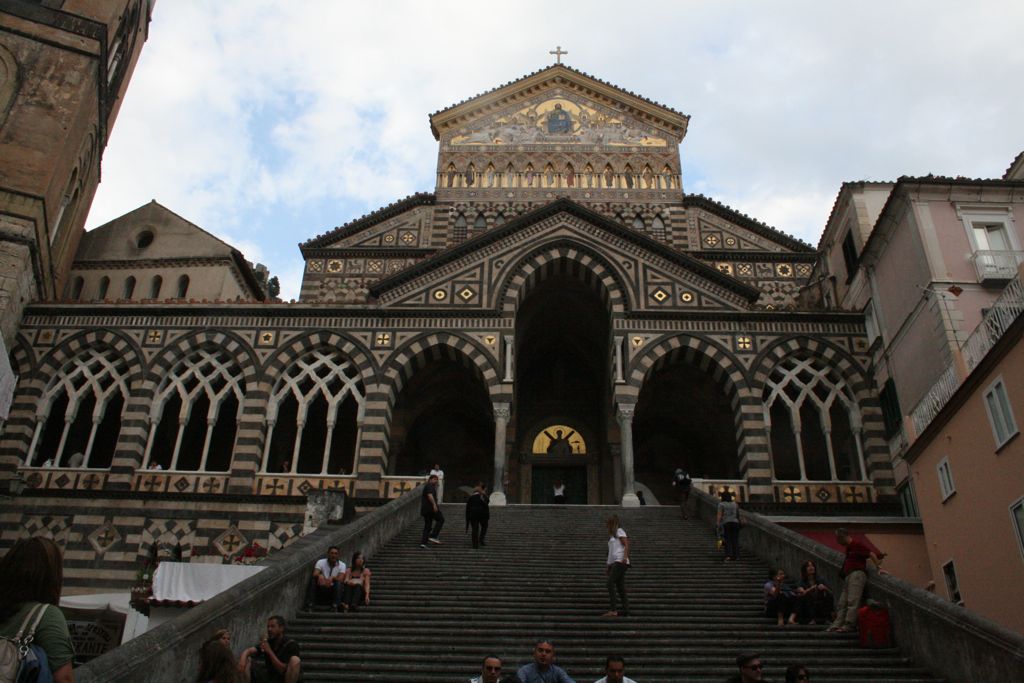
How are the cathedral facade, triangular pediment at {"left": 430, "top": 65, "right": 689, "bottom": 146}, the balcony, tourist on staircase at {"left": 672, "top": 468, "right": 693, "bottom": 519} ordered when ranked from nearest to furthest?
tourist on staircase at {"left": 672, "top": 468, "right": 693, "bottom": 519} → the balcony → the cathedral facade → triangular pediment at {"left": 430, "top": 65, "right": 689, "bottom": 146}

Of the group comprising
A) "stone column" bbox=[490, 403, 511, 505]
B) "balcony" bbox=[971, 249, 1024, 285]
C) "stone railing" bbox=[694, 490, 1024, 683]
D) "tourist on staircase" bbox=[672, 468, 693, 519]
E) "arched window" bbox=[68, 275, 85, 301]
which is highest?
"arched window" bbox=[68, 275, 85, 301]

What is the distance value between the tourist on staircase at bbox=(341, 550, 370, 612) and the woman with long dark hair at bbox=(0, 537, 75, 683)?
7.84 m

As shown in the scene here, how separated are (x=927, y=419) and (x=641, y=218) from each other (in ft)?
62.0

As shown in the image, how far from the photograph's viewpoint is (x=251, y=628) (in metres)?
10.6

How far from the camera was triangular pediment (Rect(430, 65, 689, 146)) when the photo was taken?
3747cm

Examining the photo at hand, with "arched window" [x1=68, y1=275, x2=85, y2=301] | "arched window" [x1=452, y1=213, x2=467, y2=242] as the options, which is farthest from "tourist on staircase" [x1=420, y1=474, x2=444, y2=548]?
"arched window" [x1=68, y1=275, x2=85, y2=301]

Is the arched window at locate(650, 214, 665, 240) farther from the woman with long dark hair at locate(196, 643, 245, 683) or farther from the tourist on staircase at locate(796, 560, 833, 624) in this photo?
the woman with long dark hair at locate(196, 643, 245, 683)

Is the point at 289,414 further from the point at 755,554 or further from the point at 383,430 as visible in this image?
the point at 755,554

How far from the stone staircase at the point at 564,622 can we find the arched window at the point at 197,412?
35.6ft

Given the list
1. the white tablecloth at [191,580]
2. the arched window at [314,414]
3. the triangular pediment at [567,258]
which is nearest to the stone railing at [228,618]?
the white tablecloth at [191,580]

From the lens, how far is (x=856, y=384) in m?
25.1

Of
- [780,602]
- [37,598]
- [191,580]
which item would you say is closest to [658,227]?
[780,602]

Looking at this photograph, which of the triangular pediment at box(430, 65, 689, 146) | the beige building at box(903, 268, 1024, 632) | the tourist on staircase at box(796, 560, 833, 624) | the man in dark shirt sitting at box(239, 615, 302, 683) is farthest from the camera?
the triangular pediment at box(430, 65, 689, 146)

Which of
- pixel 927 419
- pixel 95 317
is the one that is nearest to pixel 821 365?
pixel 927 419
